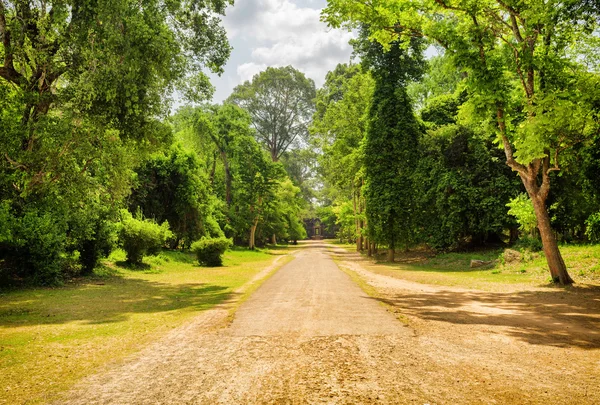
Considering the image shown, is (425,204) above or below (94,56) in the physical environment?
below

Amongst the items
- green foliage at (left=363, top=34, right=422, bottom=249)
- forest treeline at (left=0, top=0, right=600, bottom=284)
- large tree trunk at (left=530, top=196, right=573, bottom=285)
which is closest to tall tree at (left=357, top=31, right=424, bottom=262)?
green foliage at (left=363, top=34, right=422, bottom=249)

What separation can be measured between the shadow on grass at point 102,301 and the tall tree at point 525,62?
35.1 ft

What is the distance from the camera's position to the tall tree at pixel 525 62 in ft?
37.3

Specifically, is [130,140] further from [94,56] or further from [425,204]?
[425,204]

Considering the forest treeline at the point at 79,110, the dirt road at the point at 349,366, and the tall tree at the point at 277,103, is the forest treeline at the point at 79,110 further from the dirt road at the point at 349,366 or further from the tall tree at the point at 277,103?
the tall tree at the point at 277,103

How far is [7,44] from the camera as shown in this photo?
1236 centimetres

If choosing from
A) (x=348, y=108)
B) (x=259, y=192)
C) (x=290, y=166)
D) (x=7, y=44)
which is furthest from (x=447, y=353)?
(x=290, y=166)

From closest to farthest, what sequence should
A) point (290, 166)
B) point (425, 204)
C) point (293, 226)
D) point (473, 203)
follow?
point (473, 203), point (425, 204), point (293, 226), point (290, 166)

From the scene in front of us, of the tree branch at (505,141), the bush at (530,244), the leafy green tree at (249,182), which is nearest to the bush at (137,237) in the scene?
the tree branch at (505,141)

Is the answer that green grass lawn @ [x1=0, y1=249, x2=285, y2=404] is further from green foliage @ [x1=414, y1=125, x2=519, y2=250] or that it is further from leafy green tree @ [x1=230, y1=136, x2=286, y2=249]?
leafy green tree @ [x1=230, y1=136, x2=286, y2=249]

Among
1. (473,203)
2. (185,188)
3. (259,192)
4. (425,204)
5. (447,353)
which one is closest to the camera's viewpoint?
(447,353)

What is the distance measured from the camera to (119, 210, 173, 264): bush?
19.4 meters

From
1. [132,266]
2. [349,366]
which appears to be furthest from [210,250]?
[349,366]

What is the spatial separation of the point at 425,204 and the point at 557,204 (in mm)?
7628
